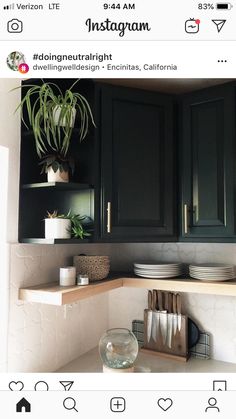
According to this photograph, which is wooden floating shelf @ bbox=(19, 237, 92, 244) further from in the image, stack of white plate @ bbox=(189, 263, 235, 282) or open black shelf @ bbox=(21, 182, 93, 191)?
stack of white plate @ bbox=(189, 263, 235, 282)

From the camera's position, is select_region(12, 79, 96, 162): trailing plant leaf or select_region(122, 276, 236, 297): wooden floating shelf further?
select_region(122, 276, 236, 297): wooden floating shelf

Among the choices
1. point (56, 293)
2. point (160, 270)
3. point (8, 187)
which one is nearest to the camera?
point (56, 293)

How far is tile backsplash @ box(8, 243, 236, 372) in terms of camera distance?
122 cm
